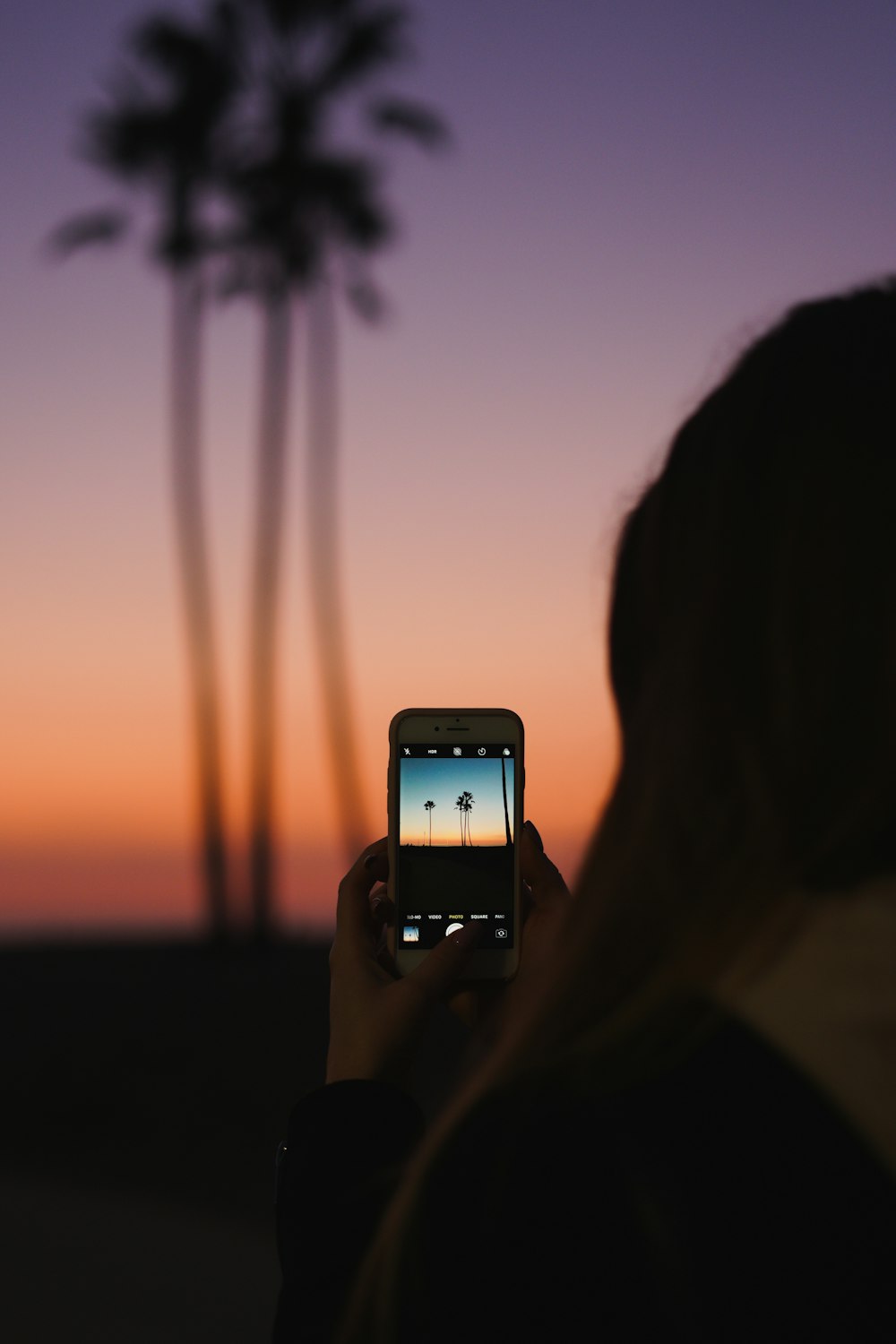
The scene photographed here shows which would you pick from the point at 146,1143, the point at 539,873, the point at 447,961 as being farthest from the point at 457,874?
the point at 146,1143

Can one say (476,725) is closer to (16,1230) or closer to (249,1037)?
(16,1230)

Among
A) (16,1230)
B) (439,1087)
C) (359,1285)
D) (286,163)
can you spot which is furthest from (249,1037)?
(286,163)

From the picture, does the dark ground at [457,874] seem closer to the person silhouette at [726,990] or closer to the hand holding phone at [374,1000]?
the hand holding phone at [374,1000]

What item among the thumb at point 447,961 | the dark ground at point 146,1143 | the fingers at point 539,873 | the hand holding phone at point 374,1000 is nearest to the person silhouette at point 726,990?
the hand holding phone at point 374,1000

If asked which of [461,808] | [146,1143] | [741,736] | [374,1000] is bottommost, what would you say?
[146,1143]

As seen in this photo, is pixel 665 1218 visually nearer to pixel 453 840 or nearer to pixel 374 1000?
pixel 374 1000

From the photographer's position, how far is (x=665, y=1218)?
1094 millimetres

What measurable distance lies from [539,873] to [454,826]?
0.76ft

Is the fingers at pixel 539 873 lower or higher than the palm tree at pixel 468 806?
lower

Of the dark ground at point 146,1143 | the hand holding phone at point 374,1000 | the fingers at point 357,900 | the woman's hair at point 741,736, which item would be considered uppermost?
the woman's hair at point 741,736

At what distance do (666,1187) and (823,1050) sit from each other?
0.18 meters

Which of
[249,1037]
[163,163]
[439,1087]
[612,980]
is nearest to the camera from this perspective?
[612,980]

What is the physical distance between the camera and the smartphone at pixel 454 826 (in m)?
2.37

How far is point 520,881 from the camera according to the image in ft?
7.59
